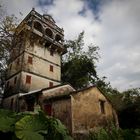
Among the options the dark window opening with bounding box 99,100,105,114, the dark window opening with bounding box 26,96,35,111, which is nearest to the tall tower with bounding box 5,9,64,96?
the dark window opening with bounding box 26,96,35,111

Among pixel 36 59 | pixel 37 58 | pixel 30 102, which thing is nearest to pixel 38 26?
pixel 37 58

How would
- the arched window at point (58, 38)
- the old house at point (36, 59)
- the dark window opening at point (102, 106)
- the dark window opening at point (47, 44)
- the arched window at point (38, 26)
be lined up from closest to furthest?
the dark window opening at point (102, 106) < the old house at point (36, 59) < the arched window at point (38, 26) < the dark window opening at point (47, 44) < the arched window at point (58, 38)

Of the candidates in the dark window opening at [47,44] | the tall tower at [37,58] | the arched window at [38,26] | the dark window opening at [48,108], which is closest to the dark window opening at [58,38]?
the tall tower at [37,58]

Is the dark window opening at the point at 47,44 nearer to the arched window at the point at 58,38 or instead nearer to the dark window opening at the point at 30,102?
the arched window at the point at 58,38

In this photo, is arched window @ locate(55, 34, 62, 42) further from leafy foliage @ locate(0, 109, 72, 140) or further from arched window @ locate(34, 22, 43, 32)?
leafy foliage @ locate(0, 109, 72, 140)

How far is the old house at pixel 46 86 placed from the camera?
16219mm

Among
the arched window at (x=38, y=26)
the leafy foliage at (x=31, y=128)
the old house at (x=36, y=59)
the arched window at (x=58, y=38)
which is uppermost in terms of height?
the arched window at (x=38, y=26)

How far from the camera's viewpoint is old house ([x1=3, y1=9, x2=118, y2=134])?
16.2m

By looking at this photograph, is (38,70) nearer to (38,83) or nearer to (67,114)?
(38,83)

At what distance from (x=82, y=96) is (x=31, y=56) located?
34.7ft

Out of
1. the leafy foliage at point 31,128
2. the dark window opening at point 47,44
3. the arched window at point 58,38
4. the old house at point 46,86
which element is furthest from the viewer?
the arched window at point 58,38

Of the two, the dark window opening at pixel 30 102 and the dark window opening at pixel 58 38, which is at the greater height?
the dark window opening at pixel 58 38

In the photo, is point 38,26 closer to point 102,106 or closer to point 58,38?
point 58,38

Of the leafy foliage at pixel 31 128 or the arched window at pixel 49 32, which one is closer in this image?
the leafy foliage at pixel 31 128
